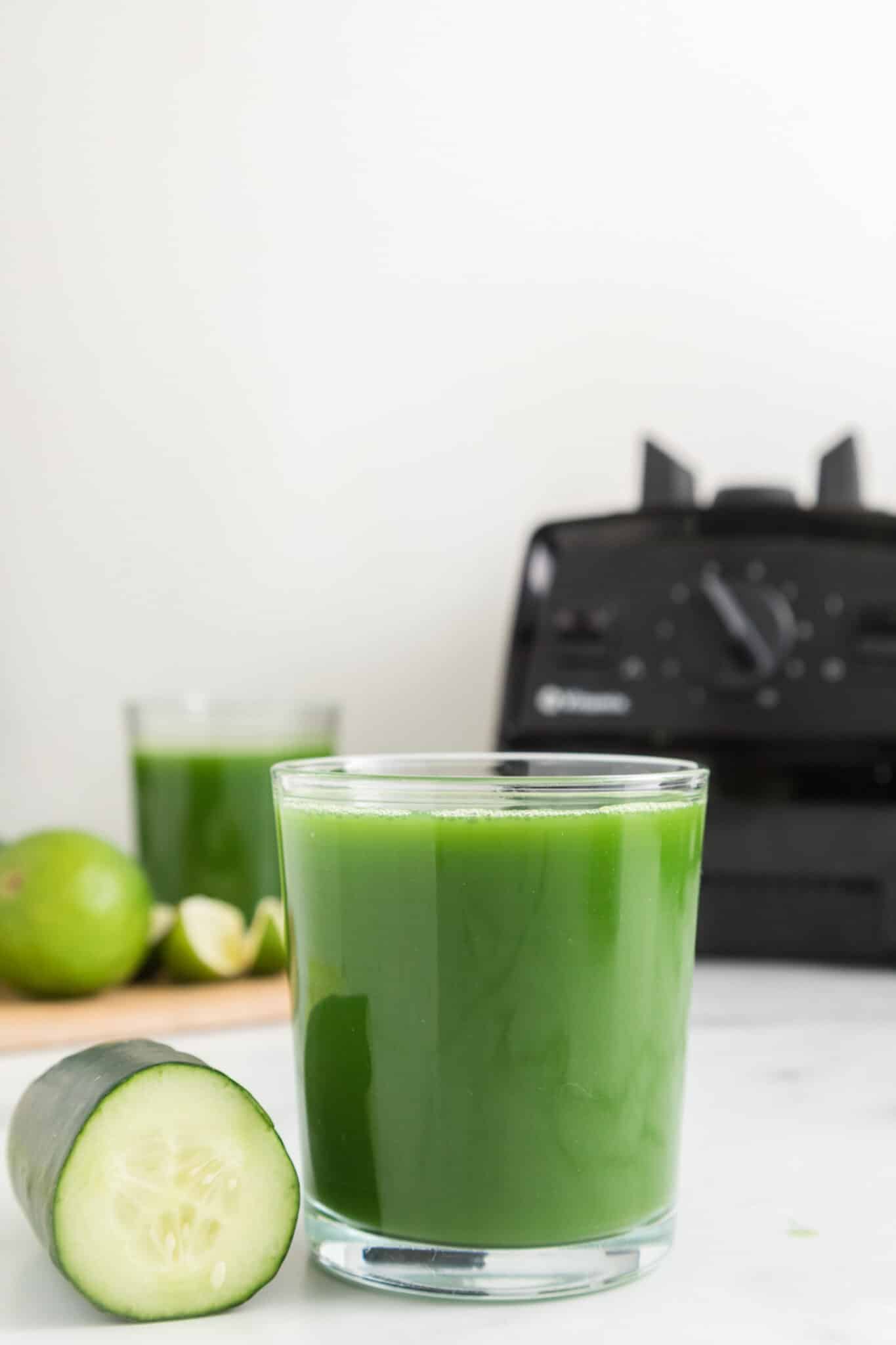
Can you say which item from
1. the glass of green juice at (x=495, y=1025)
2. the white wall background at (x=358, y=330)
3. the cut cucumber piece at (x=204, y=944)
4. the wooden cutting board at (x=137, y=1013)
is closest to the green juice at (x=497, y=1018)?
the glass of green juice at (x=495, y=1025)

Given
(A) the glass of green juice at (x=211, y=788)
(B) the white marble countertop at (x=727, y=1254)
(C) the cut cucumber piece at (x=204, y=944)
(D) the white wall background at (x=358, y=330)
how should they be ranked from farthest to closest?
(D) the white wall background at (x=358, y=330) → (A) the glass of green juice at (x=211, y=788) → (C) the cut cucumber piece at (x=204, y=944) → (B) the white marble countertop at (x=727, y=1254)

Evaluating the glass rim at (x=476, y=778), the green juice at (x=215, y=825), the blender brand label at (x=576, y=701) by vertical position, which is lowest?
the green juice at (x=215, y=825)

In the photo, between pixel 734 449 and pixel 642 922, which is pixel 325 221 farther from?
pixel 642 922

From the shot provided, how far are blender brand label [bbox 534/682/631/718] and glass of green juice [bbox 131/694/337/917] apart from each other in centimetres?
22

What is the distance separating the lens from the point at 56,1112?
1.73ft

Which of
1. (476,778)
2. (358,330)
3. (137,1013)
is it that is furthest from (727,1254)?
(358,330)

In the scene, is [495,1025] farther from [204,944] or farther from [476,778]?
[204,944]

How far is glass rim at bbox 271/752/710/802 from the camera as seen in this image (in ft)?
1.67

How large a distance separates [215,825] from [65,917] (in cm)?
24

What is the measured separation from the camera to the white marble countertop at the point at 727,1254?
482mm

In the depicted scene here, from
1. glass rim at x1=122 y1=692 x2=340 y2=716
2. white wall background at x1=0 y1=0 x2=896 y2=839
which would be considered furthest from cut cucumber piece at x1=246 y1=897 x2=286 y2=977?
white wall background at x1=0 y1=0 x2=896 y2=839

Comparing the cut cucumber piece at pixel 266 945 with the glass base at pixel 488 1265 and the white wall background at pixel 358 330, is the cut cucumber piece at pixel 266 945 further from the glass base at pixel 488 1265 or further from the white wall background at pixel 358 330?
the glass base at pixel 488 1265

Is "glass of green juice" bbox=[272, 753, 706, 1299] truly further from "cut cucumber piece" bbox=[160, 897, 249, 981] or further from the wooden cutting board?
"cut cucumber piece" bbox=[160, 897, 249, 981]

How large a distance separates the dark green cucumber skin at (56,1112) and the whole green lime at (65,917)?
43 cm
